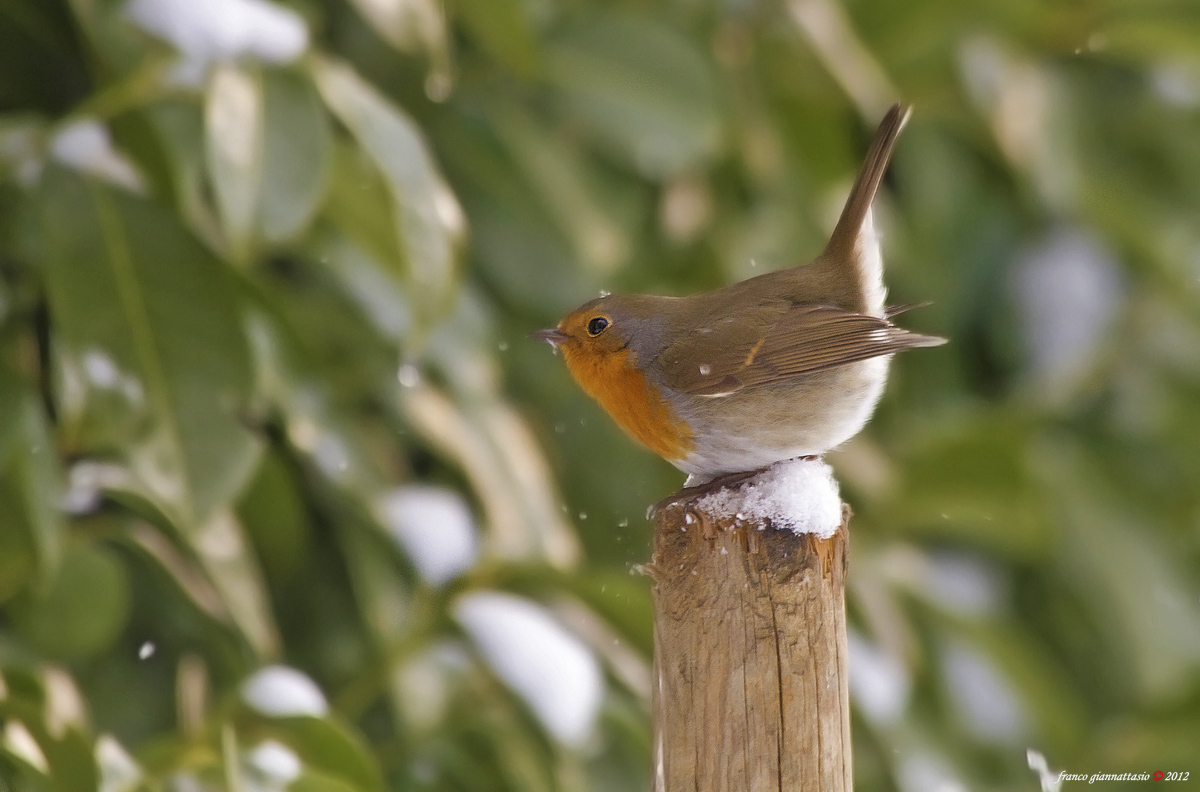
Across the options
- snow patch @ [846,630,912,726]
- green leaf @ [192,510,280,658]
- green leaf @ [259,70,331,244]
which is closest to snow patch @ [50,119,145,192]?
green leaf @ [259,70,331,244]

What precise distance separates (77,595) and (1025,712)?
276 cm

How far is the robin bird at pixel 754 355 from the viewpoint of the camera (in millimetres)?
2025

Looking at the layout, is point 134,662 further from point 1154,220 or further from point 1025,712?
point 1154,220

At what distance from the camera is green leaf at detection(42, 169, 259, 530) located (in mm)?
2146

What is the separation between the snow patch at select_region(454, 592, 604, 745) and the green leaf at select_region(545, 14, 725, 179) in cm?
131

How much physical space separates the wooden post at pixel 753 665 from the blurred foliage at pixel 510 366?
0.83 m

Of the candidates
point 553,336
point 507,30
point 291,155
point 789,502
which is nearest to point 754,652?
point 789,502

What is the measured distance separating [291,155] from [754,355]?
0.94 m

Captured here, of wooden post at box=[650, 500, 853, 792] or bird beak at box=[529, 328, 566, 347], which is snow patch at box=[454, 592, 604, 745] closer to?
bird beak at box=[529, 328, 566, 347]

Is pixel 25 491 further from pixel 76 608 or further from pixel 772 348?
pixel 772 348

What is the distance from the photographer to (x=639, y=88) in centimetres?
328

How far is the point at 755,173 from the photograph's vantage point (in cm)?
375

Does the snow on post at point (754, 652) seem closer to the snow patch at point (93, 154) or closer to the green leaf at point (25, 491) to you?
the green leaf at point (25, 491)

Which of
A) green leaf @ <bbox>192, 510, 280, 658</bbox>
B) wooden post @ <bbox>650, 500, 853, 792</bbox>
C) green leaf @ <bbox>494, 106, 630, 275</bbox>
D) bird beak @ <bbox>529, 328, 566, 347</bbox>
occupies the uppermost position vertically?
green leaf @ <bbox>494, 106, 630, 275</bbox>
